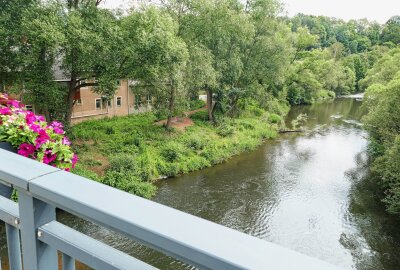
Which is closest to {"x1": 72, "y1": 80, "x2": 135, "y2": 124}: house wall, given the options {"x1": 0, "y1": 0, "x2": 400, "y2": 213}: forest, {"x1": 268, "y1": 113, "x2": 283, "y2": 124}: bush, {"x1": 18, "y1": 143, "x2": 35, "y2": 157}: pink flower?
{"x1": 0, "y1": 0, "x2": 400, "y2": 213}: forest

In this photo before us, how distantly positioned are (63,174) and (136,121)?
2255 cm

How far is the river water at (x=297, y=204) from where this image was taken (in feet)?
36.6

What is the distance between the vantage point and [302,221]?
42.6 ft

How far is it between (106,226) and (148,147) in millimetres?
17040

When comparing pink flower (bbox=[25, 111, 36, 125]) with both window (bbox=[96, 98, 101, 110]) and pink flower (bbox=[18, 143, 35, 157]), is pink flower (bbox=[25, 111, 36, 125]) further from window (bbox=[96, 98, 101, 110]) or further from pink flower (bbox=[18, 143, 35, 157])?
window (bbox=[96, 98, 101, 110])

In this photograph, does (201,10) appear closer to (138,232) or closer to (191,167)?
(191,167)

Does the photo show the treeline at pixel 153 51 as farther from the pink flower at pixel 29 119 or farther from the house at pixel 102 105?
the pink flower at pixel 29 119

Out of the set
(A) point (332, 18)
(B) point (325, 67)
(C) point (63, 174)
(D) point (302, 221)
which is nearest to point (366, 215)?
(D) point (302, 221)

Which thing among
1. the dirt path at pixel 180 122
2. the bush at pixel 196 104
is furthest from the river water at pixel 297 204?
the bush at pixel 196 104

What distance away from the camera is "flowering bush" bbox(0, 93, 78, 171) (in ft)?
8.43

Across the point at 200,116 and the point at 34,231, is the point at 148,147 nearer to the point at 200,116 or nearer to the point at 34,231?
the point at 200,116

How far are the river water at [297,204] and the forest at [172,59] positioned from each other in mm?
1117

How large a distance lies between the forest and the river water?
3.66 feet

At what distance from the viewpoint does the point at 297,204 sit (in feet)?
47.0
